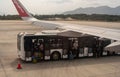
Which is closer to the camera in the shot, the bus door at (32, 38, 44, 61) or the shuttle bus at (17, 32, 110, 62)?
the shuttle bus at (17, 32, 110, 62)

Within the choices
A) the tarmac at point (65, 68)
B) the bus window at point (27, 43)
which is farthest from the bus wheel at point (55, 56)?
the bus window at point (27, 43)

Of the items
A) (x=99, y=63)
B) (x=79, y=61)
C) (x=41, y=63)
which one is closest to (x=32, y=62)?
(x=41, y=63)

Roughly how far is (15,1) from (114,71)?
17.7m

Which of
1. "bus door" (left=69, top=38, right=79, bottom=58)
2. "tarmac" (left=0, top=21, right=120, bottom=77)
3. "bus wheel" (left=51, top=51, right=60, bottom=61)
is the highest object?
"bus door" (left=69, top=38, right=79, bottom=58)

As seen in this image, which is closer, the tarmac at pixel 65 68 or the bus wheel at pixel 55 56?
the tarmac at pixel 65 68

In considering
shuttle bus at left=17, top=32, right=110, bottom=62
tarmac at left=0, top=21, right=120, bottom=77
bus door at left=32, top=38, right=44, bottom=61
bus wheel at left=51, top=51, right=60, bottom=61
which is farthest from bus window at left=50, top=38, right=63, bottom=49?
tarmac at left=0, top=21, right=120, bottom=77

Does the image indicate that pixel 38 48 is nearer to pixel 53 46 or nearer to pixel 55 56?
pixel 53 46

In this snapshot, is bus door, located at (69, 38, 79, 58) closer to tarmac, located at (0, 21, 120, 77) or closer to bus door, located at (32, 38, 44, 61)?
tarmac, located at (0, 21, 120, 77)

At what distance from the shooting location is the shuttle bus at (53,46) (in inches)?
650

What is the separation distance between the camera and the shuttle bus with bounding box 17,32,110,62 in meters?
16.5

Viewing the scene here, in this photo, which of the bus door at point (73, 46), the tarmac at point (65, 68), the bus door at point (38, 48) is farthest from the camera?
the bus door at point (73, 46)

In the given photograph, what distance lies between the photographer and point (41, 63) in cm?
1659

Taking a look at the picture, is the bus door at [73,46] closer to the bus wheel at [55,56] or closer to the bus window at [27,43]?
the bus wheel at [55,56]

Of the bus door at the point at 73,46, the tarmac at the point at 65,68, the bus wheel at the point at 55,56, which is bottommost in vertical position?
the tarmac at the point at 65,68
